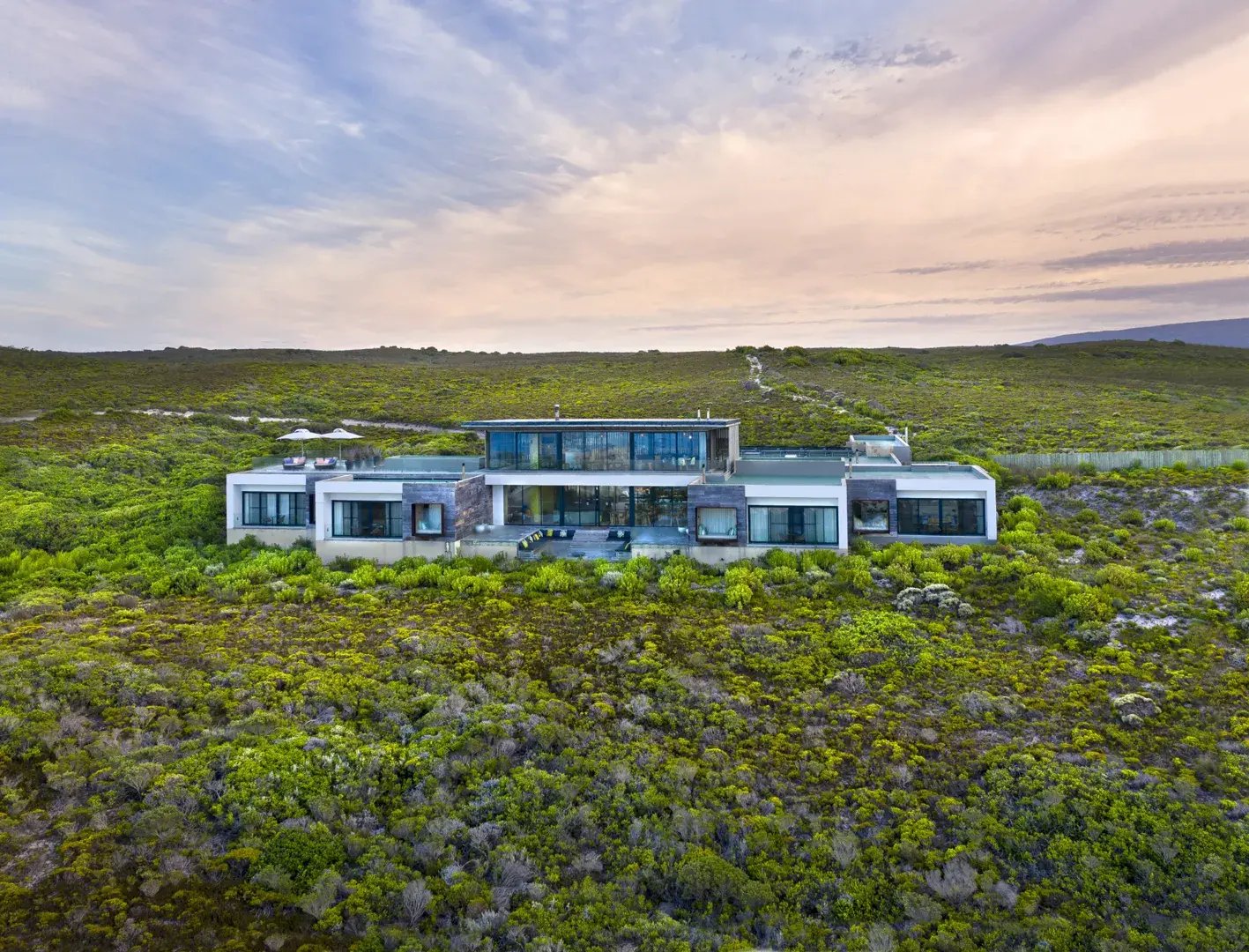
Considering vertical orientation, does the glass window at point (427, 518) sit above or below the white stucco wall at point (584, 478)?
below

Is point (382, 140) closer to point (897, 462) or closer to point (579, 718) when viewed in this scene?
point (897, 462)

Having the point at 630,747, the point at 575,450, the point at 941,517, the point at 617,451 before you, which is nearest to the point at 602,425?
the point at 617,451

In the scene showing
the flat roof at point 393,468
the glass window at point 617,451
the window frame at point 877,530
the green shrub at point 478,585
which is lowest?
the green shrub at point 478,585

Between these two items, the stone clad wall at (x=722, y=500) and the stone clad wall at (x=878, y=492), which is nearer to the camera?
the stone clad wall at (x=722, y=500)

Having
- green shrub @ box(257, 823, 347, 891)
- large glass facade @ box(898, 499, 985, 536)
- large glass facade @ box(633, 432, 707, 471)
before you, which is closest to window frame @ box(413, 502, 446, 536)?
large glass facade @ box(633, 432, 707, 471)

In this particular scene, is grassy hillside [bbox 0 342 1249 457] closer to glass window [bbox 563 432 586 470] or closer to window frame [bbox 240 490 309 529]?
glass window [bbox 563 432 586 470]

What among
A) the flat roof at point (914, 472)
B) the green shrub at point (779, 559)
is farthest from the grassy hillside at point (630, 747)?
the flat roof at point (914, 472)

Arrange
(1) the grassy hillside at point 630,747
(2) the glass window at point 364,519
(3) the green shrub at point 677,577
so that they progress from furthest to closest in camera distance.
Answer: (2) the glass window at point 364,519, (3) the green shrub at point 677,577, (1) the grassy hillside at point 630,747

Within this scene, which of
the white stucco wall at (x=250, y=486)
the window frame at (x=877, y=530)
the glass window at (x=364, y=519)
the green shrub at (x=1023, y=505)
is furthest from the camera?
the green shrub at (x=1023, y=505)

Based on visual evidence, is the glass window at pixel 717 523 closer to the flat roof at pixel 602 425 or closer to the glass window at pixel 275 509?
the flat roof at pixel 602 425
